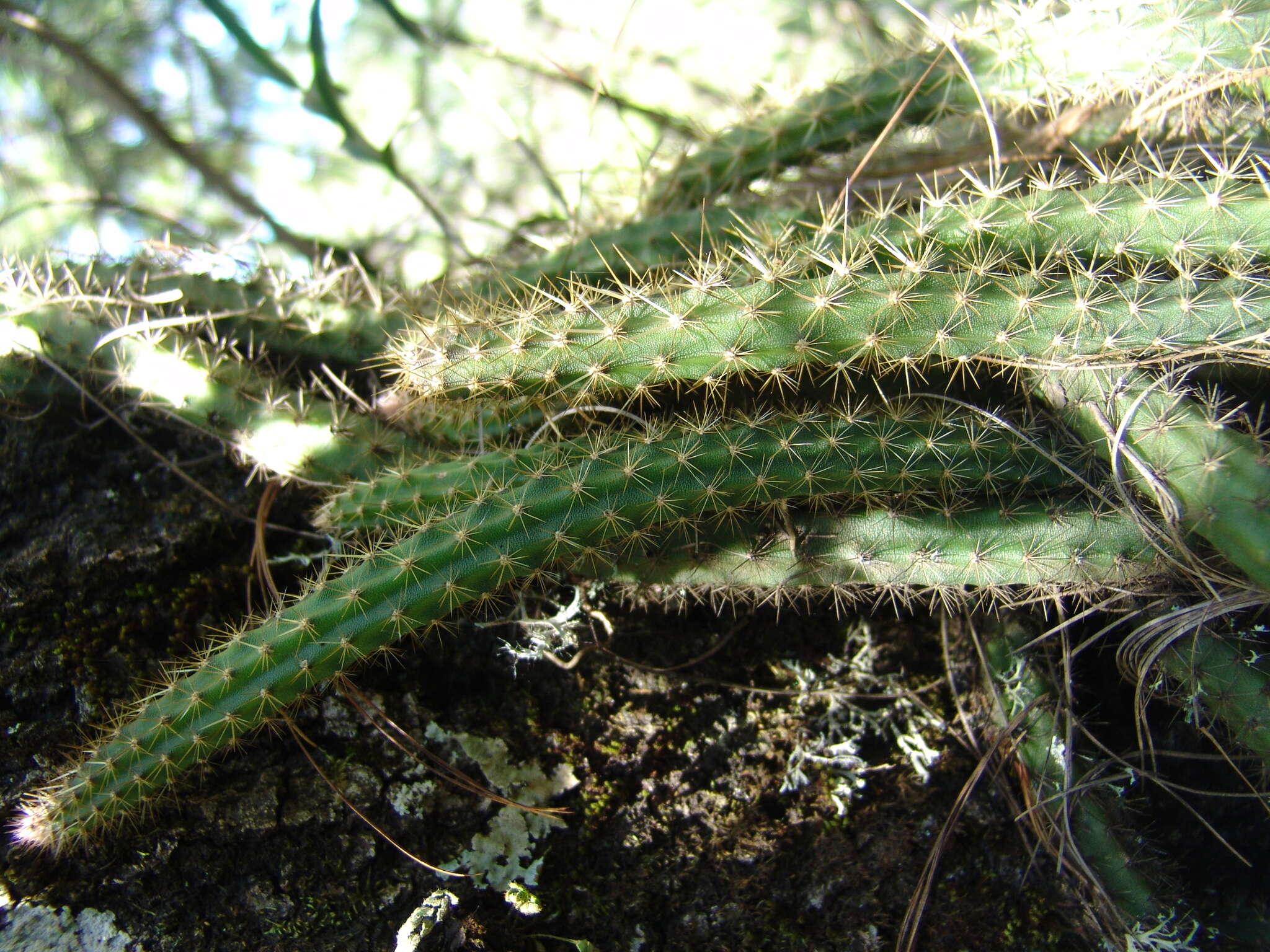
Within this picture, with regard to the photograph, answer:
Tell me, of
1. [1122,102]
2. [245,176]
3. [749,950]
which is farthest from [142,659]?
[1122,102]

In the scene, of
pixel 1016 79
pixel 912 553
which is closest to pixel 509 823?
pixel 912 553

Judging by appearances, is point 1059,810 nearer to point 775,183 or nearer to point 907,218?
point 907,218

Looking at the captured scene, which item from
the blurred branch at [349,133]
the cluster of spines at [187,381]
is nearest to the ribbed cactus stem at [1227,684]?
the cluster of spines at [187,381]

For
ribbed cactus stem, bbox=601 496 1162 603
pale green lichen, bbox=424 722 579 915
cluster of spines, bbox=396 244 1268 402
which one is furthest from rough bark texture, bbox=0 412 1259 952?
cluster of spines, bbox=396 244 1268 402

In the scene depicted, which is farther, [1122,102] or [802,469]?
[1122,102]

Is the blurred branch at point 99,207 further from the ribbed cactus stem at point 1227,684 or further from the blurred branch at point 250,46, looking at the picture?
the ribbed cactus stem at point 1227,684

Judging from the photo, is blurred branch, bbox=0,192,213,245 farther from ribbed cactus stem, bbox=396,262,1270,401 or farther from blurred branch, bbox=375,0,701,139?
ribbed cactus stem, bbox=396,262,1270,401
